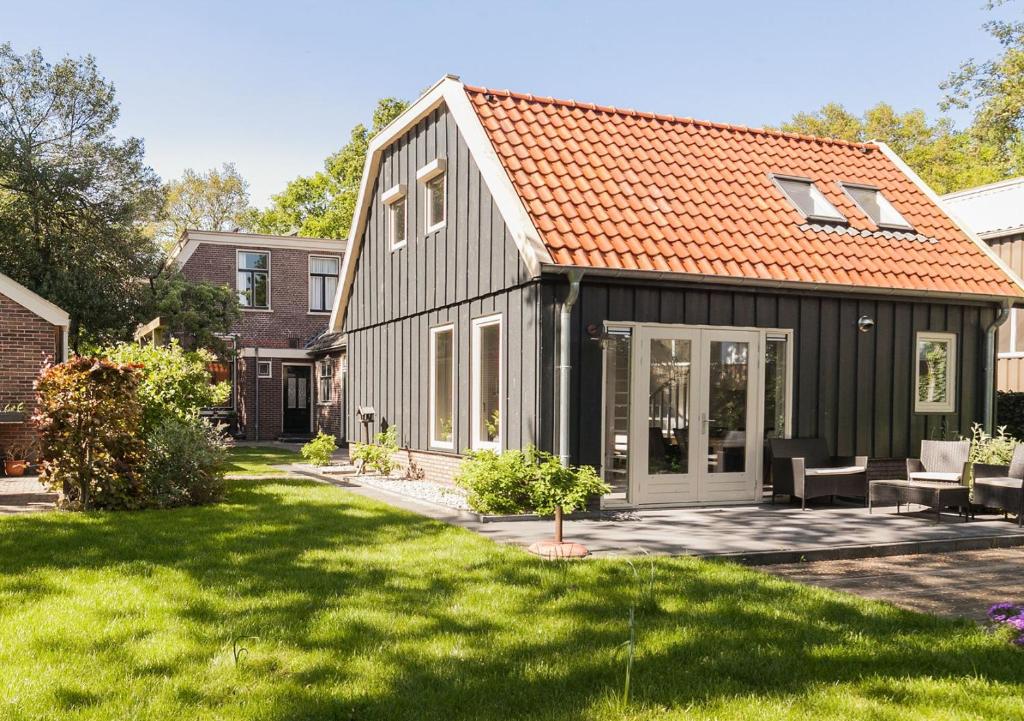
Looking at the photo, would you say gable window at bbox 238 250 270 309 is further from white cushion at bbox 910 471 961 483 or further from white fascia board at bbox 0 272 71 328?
white cushion at bbox 910 471 961 483

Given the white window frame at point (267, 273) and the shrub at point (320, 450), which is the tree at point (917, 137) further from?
the shrub at point (320, 450)

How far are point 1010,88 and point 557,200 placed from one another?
84.4 feet

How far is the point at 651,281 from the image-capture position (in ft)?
35.4

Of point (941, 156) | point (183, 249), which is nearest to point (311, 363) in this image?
point (183, 249)

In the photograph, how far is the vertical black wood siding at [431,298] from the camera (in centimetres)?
1094

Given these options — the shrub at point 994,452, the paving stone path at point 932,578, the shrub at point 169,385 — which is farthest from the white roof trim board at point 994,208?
the shrub at point 169,385

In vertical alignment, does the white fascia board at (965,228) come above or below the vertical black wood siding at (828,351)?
above

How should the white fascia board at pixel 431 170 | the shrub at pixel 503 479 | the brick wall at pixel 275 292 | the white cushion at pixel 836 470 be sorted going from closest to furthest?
the shrub at pixel 503 479
the white cushion at pixel 836 470
the white fascia board at pixel 431 170
the brick wall at pixel 275 292

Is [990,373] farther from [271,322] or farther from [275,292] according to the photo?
[275,292]

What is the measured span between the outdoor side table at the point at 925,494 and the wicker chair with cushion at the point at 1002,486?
16 centimetres

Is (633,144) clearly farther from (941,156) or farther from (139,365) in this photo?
(941,156)

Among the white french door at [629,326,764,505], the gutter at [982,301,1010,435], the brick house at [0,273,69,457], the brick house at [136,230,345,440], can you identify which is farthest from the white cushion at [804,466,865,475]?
the brick house at [136,230,345,440]

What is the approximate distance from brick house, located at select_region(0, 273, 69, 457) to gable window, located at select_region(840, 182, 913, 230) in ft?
43.7

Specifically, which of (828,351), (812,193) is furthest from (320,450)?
(812,193)
